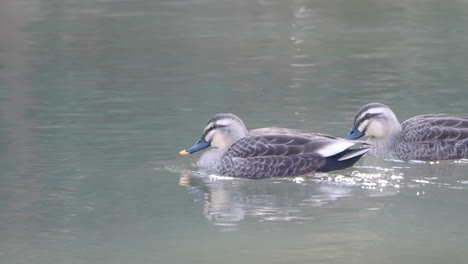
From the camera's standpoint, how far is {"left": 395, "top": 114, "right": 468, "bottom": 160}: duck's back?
1351 cm

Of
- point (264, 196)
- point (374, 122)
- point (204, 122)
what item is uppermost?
point (374, 122)

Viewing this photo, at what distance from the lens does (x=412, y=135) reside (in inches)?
541

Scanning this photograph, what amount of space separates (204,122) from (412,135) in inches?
124

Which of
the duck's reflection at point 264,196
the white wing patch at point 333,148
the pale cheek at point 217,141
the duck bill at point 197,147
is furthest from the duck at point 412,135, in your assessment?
the duck bill at point 197,147

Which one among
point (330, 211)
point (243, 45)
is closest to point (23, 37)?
point (243, 45)

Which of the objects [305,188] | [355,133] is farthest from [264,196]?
[355,133]

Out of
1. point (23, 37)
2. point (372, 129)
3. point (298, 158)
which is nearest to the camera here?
point (298, 158)

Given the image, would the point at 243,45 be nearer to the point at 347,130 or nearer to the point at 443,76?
the point at 443,76

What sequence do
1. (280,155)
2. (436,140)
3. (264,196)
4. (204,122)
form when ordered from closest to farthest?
(264,196)
(280,155)
(436,140)
(204,122)

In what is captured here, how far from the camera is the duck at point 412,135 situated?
1354cm

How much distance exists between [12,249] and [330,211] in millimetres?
2982

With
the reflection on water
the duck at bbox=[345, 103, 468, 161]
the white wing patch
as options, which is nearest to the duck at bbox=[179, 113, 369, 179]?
the white wing patch

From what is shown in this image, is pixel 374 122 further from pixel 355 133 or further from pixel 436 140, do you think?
pixel 436 140

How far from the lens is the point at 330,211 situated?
434 inches
